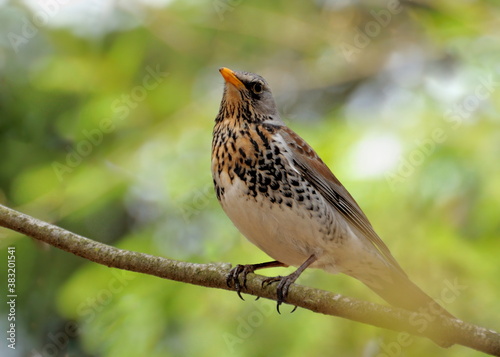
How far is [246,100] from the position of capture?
471 cm

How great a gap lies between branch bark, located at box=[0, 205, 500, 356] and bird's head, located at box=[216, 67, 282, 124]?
46.5 inches

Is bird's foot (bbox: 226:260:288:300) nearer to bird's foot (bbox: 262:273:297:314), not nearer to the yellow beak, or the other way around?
bird's foot (bbox: 262:273:297:314)

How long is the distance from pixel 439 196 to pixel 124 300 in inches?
87.0

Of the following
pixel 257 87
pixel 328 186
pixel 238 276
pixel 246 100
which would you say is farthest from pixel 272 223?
pixel 257 87

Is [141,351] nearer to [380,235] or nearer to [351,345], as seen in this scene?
[351,345]

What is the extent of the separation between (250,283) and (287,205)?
1.84ft

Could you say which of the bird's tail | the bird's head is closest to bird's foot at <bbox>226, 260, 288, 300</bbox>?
the bird's tail

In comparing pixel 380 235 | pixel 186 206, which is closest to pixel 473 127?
pixel 380 235

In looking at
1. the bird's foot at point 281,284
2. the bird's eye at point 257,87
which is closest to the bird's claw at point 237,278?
the bird's foot at point 281,284

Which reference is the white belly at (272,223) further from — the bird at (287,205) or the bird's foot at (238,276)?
the bird's foot at (238,276)

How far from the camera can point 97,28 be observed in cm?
586

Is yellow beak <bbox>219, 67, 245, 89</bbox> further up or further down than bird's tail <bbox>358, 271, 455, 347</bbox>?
further up

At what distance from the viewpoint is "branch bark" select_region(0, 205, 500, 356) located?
318 centimetres

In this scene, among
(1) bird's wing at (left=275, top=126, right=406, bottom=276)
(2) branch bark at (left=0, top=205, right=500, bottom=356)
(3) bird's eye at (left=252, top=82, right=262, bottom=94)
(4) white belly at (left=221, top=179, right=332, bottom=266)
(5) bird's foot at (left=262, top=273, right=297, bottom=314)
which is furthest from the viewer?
(3) bird's eye at (left=252, top=82, right=262, bottom=94)
